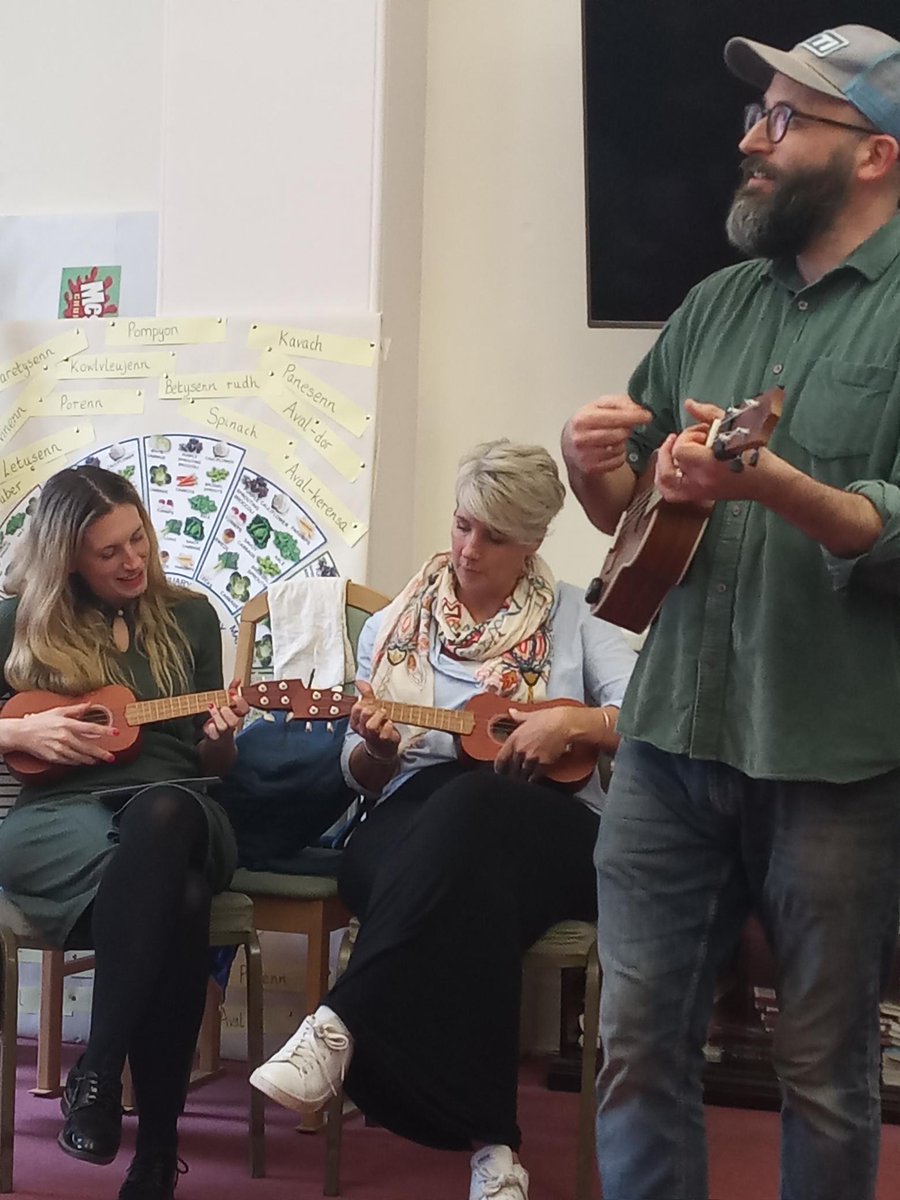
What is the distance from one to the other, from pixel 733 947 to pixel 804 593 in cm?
39

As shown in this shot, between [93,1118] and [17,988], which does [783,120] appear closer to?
[93,1118]

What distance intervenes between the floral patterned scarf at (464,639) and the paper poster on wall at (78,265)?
1114 millimetres

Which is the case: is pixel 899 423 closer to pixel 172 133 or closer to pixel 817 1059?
pixel 817 1059

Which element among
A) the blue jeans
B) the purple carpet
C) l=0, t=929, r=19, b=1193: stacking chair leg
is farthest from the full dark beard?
l=0, t=929, r=19, b=1193: stacking chair leg

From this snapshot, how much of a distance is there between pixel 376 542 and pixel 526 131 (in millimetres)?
959

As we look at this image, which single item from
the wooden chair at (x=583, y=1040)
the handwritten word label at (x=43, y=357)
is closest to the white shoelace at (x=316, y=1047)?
the wooden chair at (x=583, y=1040)

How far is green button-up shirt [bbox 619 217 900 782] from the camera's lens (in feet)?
4.35

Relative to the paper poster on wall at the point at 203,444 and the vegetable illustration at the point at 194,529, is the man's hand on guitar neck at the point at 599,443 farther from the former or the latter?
the vegetable illustration at the point at 194,529

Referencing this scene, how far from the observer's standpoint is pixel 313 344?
287cm

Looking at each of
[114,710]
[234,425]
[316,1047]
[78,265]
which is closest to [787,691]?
[316,1047]

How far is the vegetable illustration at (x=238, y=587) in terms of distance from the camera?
290 cm

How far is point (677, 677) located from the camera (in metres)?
1.42

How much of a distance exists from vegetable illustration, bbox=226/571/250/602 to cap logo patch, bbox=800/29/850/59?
5.69ft

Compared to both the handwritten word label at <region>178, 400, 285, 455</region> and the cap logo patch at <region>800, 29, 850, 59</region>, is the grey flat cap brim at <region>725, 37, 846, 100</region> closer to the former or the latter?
the cap logo patch at <region>800, 29, 850, 59</region>
